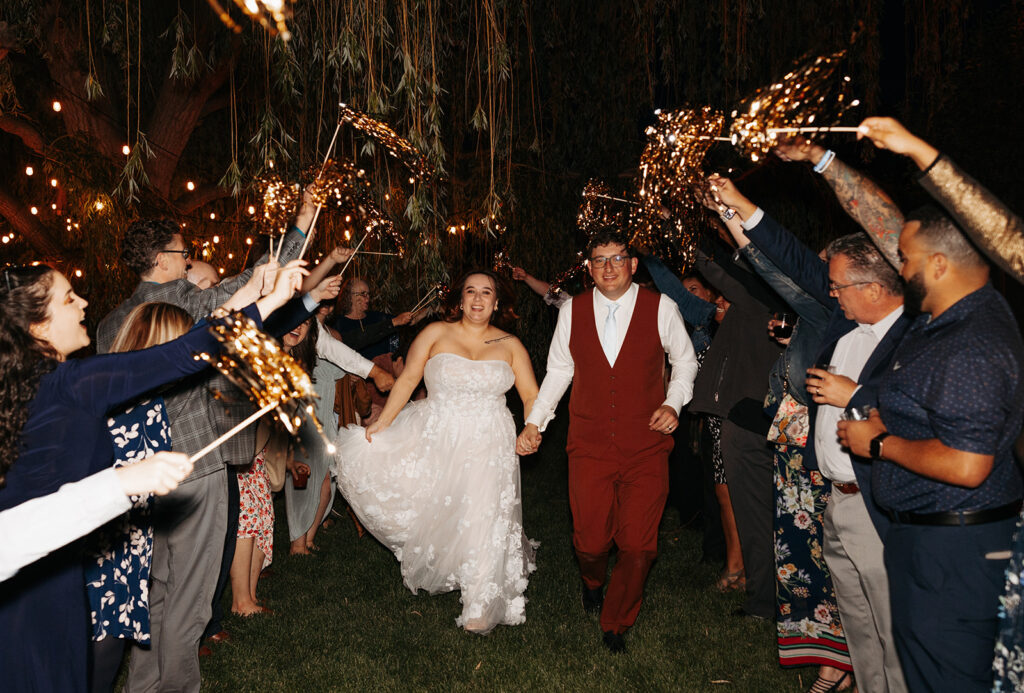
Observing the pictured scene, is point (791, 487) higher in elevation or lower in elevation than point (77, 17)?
lower

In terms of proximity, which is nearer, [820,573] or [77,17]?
[820,573]

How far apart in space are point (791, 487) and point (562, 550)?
2.71 meters

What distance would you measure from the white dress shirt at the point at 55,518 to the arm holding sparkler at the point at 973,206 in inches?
100

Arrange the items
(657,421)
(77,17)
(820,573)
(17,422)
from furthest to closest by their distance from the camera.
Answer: (77,17)
(657,421)
(820,573)
(17,422)

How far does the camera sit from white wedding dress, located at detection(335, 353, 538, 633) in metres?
4.79

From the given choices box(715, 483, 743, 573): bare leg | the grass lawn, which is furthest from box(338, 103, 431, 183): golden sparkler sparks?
box(715, 483, 743, 573): bare leg

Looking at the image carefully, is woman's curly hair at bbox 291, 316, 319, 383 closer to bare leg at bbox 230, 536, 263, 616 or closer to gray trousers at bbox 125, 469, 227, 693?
bare leg at bbox 230, 536, 263, 616

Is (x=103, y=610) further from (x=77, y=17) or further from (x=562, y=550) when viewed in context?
(x=77, y=17)

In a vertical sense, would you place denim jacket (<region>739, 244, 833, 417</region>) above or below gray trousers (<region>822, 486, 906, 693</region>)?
above

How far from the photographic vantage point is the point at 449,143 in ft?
24.7

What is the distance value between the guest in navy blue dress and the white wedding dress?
2.51m

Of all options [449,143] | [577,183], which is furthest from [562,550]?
[449,143]

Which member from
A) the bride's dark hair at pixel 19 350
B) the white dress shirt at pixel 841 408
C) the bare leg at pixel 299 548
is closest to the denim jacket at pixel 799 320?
the white dress shirt at pixel 841 408

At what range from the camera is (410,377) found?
16.8ft
